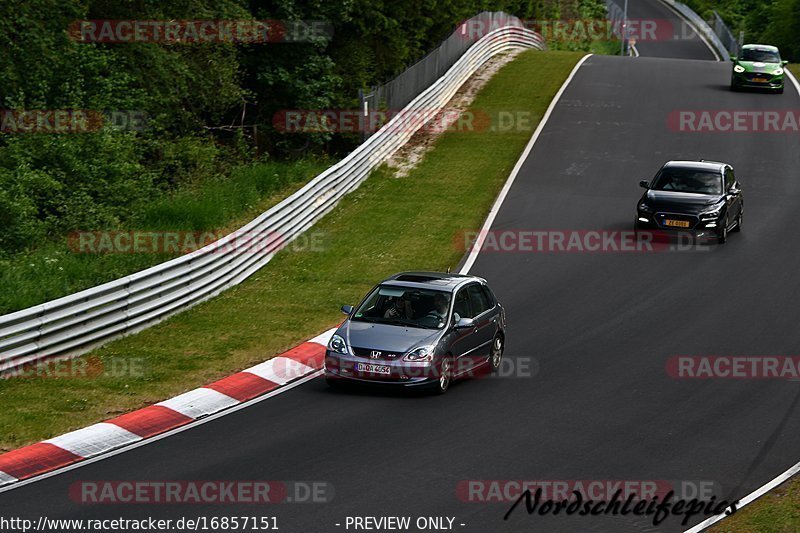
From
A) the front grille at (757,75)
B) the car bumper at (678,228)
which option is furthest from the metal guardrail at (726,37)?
the car bumper at (678,228)

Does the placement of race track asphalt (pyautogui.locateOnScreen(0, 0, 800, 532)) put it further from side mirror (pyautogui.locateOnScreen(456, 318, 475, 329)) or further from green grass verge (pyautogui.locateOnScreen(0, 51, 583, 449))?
green grass verge (pyautogui.locateOnScreen(0, 51, 583, 449))

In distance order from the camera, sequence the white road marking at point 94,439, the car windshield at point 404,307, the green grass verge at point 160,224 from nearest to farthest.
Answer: the white road marking at point 94,439 → the car windshield at point 404,307 → the green grass verge at point 160,224

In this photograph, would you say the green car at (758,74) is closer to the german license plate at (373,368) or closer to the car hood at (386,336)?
the car hood at (386,336)

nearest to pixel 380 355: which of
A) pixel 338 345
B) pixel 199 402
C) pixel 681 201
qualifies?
pixel 338 345

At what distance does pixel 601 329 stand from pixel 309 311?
4996mm

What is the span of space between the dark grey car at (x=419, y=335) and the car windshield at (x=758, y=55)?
3003cm

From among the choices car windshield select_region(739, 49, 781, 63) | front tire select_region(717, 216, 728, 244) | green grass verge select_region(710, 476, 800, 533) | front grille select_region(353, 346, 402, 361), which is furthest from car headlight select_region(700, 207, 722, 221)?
car windshield select_region(739, 49, 781, 63)

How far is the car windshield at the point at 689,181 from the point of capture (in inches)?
1004

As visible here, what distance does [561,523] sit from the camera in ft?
34.8

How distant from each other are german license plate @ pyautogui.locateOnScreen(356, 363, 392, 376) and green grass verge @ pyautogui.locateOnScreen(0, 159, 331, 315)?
513 cm

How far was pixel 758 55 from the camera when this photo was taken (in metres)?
43.3

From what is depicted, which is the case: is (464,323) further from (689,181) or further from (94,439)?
(689,181)

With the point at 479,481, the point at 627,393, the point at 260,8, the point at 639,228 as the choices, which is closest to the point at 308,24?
the point at 260,8

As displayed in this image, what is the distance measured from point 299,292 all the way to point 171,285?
9.64 ft
